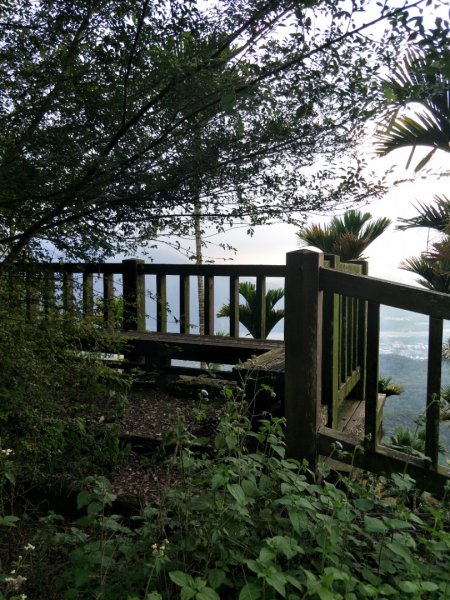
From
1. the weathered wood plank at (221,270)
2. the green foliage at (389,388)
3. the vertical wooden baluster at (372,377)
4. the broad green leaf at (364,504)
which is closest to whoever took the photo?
the broad green leaf at (364,504)

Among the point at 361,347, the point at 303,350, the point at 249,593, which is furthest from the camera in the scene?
the point at 361,347

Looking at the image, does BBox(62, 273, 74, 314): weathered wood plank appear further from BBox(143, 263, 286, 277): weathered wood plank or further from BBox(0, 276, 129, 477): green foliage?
BBox(143, 263, 286, 277): weathered wood plank

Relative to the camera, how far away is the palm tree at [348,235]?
11.5m

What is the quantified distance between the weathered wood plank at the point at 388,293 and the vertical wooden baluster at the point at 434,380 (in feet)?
0.25

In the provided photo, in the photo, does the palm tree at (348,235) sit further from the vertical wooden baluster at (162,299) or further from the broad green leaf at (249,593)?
the broad green leaf at (249,593)

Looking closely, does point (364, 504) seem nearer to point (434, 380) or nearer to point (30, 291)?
point (434, 380)

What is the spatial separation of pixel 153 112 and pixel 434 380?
79.8 inches

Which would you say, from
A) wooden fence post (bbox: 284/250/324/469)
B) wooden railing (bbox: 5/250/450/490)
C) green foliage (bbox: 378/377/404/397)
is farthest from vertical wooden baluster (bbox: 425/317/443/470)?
green foliage (bbox: 378/377/404/397)

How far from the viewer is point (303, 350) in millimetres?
2836

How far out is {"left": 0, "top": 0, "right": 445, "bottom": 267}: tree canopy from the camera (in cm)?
254

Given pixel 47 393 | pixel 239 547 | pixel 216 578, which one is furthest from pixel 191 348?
pixel 216 578

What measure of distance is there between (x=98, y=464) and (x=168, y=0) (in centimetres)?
273

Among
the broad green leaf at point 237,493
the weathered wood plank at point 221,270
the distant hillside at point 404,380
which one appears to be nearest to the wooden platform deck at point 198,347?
the weathered wood plank at point 221,270

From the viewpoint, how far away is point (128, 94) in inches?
117
